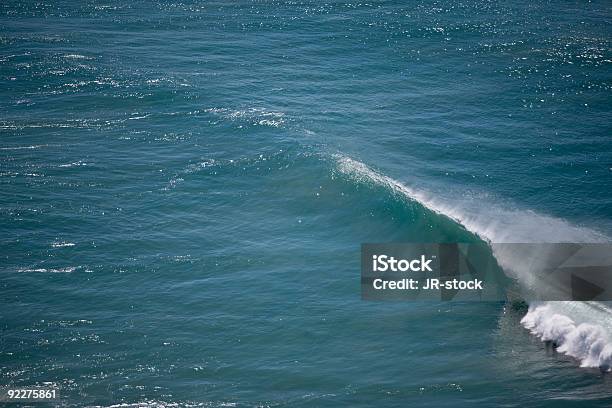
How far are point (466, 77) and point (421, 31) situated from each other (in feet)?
60.6

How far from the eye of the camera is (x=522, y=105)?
10188cm

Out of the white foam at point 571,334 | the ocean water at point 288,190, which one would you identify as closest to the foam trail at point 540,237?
the white foam at point 571,334

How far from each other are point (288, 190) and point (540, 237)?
27996 millimetres

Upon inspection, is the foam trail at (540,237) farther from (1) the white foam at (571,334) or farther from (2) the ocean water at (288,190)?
(2) the ocean water at (288,190)

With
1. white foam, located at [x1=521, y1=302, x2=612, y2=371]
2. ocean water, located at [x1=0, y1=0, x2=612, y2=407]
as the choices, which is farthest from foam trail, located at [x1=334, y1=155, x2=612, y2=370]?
ocean water, located at [x1=0, y1=0, x2=612, y2=407]

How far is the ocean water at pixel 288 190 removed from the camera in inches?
2406

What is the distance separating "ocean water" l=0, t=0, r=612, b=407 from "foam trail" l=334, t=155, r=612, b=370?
0.25m

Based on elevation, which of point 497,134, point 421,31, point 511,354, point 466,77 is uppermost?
point 421,31

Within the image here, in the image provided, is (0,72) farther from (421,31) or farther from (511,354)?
(511,354)

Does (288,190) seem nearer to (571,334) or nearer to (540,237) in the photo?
(540,237)

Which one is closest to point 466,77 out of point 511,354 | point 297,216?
point 297,216

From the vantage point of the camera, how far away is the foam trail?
6124cm

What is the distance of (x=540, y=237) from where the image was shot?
7500cm

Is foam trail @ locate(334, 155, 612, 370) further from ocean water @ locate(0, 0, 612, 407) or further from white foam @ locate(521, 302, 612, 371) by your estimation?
ocean water @ locate(0, 0, 612, 407)
